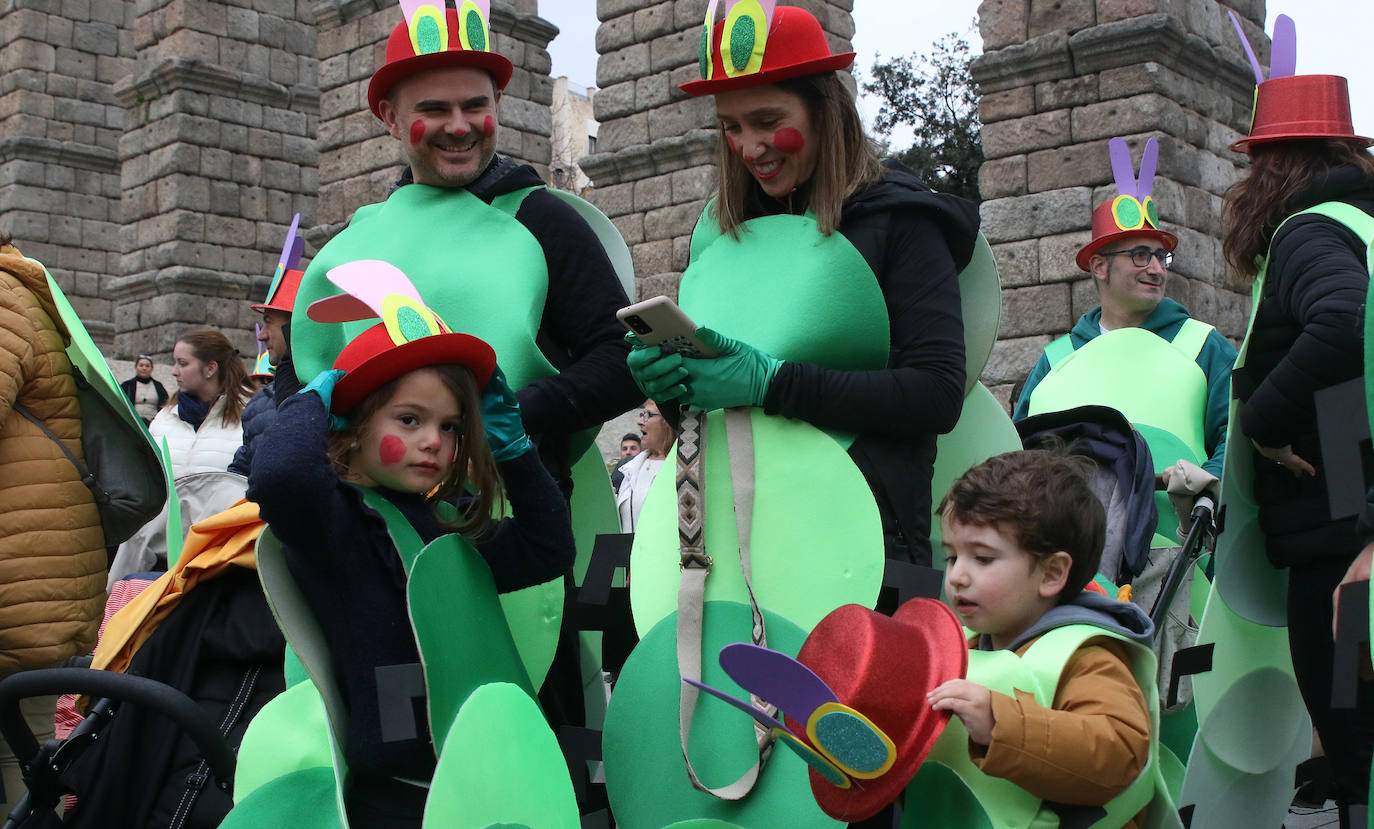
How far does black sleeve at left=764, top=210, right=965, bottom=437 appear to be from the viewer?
8.14ft

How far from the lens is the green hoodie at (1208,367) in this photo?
4312mm

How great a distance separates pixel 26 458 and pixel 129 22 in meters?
18.4

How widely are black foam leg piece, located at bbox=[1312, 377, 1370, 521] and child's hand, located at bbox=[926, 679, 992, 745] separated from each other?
1.09m

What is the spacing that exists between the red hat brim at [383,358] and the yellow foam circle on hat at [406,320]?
2 cm

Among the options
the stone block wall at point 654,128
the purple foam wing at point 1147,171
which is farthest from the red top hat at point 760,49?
the stone block wall at point 654,128

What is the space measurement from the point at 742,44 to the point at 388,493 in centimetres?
104

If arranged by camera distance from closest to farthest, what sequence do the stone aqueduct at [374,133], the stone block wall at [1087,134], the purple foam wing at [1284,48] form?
1. the purple foam wing at [1284,48]
2. the stone block wall at [1087,134]
3. the stone aqueduct at [374,133]

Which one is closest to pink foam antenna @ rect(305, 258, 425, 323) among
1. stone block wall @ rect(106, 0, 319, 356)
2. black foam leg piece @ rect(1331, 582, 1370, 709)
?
black foam leg piece @ rect(1331, 582, 1370, 709)

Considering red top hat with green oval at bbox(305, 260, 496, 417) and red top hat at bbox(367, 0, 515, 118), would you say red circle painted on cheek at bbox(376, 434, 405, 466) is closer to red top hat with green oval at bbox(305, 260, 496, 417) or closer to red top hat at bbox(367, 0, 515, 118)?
red top hat with green oval at bbox(305, 260, 496, 417)

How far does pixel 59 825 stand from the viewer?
96.0 inches

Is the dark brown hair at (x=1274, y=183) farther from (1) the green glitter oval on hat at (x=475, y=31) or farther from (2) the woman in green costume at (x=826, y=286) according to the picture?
(1) the green glitter oval on hat at (x=475, y=31)

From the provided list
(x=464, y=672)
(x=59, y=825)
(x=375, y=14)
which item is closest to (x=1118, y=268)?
(x=464, y=672)

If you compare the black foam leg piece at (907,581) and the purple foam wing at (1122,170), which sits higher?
the purple foam wing at (1122,170)

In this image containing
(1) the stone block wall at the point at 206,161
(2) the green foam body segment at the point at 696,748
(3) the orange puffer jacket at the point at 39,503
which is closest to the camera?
(2) the green foam body segment at the point at 696,748
